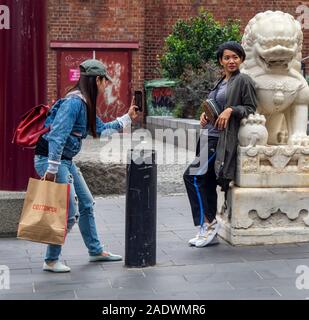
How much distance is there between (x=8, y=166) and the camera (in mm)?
8016

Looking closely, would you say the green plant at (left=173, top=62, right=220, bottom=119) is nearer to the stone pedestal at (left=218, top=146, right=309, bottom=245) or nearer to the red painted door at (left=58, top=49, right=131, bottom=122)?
the red painted door at (left=58, top=49, right=131, bottom=122)

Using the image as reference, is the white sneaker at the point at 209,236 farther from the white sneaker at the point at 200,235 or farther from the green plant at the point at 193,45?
the green plant at the point at 193,45

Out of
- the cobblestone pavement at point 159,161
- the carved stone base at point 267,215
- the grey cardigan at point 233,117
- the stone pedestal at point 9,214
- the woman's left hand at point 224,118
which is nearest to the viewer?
the woman's left hand at point 224,118

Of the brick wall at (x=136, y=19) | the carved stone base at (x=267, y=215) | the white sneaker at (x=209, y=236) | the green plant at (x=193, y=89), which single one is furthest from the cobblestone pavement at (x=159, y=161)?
the brick wall at (x=136, y=19)

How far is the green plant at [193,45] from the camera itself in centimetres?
1784

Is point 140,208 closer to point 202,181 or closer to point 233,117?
point 202,181

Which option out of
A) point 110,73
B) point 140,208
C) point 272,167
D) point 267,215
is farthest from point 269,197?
point 110,73

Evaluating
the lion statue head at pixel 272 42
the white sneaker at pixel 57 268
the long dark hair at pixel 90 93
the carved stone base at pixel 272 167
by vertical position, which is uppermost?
the lion statue head at pixel 272 42

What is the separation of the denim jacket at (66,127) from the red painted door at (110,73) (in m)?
15.1

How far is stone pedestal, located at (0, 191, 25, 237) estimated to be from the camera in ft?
25.8

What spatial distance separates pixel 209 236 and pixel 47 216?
6.15ft

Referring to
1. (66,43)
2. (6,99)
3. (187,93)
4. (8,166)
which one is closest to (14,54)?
(6,99)

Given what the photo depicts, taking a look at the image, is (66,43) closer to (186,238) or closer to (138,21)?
(138,21)

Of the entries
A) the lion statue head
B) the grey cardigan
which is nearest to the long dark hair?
the grey cardigan
